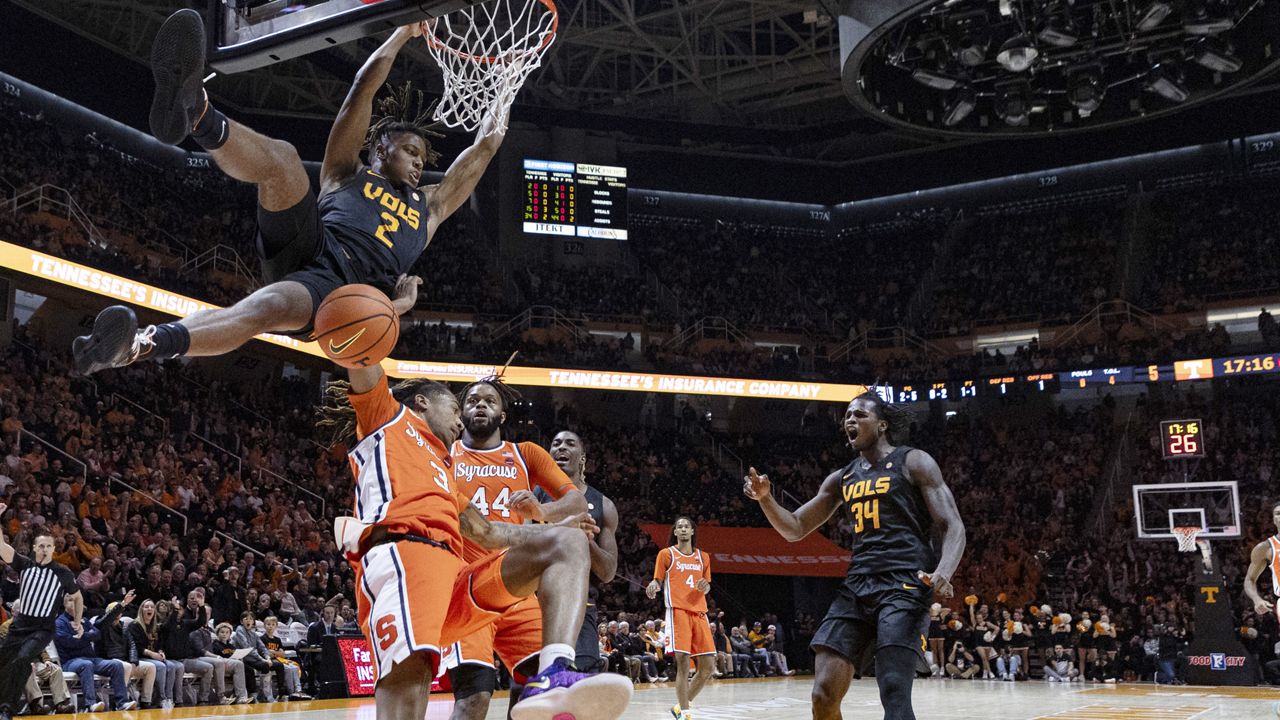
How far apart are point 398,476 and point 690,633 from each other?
845cm

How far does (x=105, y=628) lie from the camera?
41.3 ft

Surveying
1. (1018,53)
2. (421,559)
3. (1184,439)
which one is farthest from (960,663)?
(421,559)

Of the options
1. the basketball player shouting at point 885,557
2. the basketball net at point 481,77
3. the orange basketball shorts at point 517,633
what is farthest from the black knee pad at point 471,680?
the basketball net at point 481,77

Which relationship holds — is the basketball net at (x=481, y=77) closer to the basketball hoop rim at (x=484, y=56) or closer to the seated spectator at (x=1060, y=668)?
the basketball hoop rim at (x=484, y=56)

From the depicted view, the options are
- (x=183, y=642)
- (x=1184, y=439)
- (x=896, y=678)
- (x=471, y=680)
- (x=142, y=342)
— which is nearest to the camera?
(x=142, y=342)

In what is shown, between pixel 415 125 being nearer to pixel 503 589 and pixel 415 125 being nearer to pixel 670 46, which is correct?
pixel 503 589

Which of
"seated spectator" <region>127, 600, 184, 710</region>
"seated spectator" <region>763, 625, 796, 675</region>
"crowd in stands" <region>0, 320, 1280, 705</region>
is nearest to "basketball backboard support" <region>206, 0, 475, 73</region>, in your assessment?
"crowd in stands" <region>0, 320, 1280, 705</region>

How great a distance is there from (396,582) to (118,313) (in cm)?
138

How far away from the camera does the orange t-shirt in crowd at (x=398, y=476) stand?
455 centimetres

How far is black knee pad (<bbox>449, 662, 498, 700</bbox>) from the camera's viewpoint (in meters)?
5.34

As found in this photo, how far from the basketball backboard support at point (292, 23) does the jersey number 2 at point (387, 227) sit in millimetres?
1335

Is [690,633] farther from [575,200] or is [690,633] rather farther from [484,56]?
[575,200]

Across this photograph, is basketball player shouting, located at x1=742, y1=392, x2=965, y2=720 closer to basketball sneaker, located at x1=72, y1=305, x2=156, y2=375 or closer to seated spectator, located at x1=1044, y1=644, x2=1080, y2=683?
basketball sneaker, located at x1=72, y1=305, x2=156, y2=375

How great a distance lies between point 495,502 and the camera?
21.0ft
